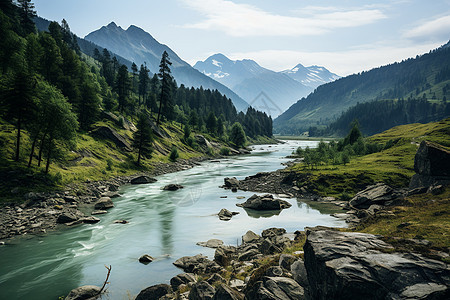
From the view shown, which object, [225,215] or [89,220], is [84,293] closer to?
[89,220]

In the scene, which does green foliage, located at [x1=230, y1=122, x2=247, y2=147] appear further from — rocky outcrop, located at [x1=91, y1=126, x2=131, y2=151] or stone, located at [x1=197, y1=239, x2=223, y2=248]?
stone, located at [x1=197, y1=239, x2=223, y2=248]

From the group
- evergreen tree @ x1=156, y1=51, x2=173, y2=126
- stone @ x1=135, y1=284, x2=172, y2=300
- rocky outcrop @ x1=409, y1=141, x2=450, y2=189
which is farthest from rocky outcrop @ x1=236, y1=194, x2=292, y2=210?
evergreen tree @ x1=156, y1=51, x2=173, y2=126

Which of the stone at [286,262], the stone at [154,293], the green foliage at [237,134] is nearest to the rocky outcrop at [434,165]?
the stone at [286,262]

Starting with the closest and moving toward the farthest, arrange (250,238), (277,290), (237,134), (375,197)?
(277,290) < (250,238) < (375,197) < (237,134)

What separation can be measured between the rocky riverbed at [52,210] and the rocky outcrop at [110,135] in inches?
985

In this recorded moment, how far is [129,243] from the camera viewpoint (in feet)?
84.4

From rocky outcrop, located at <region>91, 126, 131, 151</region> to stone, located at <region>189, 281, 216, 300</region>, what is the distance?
63856 mm

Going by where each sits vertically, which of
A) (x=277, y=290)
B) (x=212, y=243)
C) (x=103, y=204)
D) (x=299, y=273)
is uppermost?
(x=277, y=290)

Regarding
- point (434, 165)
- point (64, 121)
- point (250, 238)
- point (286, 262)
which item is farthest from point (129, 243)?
point (434, 165)

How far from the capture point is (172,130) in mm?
110125

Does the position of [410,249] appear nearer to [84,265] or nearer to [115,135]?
[84,265]

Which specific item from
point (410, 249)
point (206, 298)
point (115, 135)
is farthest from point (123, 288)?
point (115, 135)

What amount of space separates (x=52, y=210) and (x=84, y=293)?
837 inches

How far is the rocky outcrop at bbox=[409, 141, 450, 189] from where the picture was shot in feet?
85.0
